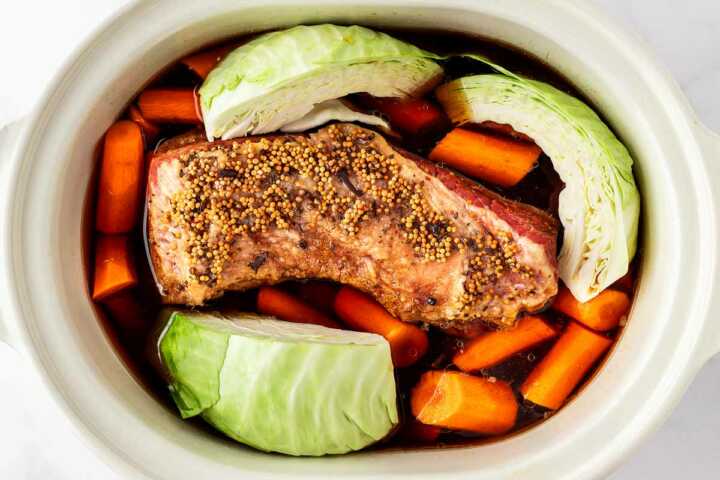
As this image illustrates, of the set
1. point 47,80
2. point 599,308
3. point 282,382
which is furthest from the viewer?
point 47,80

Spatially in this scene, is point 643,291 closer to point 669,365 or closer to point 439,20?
point 669,365

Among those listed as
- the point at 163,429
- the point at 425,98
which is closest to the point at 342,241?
the point at 425,98

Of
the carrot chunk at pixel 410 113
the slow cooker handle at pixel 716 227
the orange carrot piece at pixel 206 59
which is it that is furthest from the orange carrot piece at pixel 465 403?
the orange carrot piece at pixel 206 59

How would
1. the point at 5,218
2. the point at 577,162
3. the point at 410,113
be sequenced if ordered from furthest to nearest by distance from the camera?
1. the point at 410,113
2. the point at 577,162
3. the point at 5,218

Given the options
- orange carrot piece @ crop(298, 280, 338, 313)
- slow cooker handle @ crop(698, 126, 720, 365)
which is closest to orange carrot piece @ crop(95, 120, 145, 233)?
orange carrot piece @ crop(298, 280, 338, 313)

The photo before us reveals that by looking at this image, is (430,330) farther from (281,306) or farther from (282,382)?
(282,382)

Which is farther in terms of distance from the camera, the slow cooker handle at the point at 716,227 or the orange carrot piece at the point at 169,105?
the orange carrot piece at the point at 169,105

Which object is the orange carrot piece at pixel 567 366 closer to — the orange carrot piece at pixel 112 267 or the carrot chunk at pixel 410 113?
the carrot chunk at pixel 410 113

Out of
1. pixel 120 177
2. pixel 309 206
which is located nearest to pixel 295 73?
pixel 309 206
